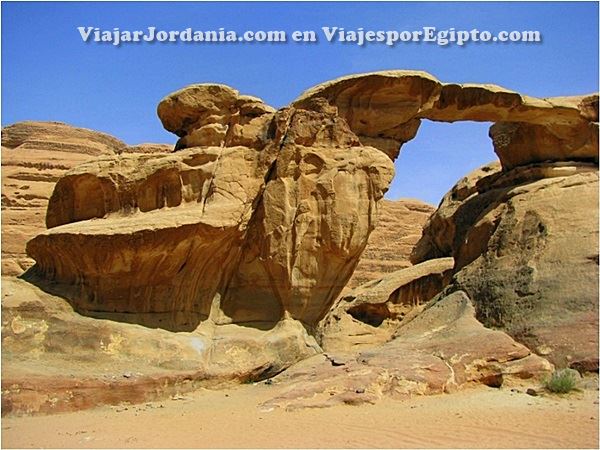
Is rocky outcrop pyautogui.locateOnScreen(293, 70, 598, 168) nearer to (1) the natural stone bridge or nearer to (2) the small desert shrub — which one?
(1) the natural stone bridge

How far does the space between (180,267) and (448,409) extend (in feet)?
17.7

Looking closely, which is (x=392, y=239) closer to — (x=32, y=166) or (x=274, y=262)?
(x=32, y=166)

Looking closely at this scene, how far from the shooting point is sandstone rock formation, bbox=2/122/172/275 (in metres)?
26.0

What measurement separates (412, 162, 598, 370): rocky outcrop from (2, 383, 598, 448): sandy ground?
1.71 metres

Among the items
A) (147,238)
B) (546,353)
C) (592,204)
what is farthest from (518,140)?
(147,238)

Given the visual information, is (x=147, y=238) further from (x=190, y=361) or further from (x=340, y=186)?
(x=340, y=186)

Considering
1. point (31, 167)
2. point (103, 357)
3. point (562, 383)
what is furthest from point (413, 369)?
point (31, 167)

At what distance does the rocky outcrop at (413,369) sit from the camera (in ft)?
34.6

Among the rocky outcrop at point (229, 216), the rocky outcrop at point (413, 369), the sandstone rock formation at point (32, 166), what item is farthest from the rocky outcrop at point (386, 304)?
the rocky outcrop at point (413, 369)

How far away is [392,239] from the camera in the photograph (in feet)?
125

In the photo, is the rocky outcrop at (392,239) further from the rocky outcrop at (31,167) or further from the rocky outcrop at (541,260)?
the rocky outcrop at (541,260)

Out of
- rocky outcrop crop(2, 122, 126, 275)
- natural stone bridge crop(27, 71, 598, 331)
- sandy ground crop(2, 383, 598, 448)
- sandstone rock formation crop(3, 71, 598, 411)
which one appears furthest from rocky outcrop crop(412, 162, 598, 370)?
rocky outcrop crop(2, 122, 126, 275)

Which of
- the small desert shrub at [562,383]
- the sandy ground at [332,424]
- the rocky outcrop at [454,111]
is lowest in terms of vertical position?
the sandy ground at [332,424]

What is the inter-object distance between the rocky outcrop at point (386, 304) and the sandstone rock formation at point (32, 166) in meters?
8.77
